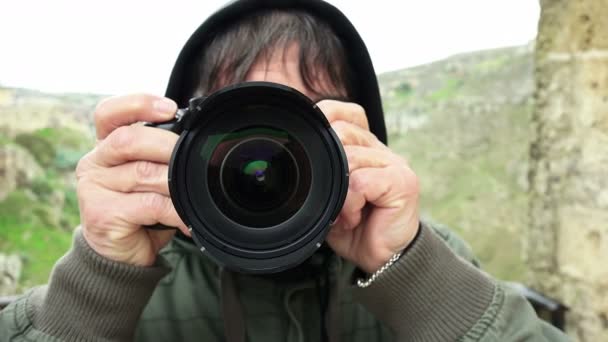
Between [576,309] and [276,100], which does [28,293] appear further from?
[576,309]

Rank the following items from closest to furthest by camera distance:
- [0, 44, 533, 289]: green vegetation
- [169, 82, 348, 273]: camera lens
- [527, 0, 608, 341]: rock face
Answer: [169, 82, 348, 273]: camera lens < [527, 0, 608, 341]: rock face < [0, 44, 533, 289]: green vegetation

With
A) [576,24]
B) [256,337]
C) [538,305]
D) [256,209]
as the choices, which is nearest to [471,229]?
[538,305]

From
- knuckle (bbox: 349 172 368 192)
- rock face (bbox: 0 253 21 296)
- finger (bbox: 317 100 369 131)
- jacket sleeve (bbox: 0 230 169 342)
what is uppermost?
finger (bbox: 317 100 369 131)

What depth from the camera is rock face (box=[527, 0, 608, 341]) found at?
3.51ft

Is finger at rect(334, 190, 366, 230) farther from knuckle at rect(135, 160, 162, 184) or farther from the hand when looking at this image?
knuckle at rect(135, 160, 162, 184)

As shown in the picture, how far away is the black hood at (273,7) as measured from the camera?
2.76 feet

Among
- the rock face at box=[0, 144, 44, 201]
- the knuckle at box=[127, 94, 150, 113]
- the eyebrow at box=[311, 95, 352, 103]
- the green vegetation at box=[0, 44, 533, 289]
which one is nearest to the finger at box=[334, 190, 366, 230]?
the eyebrow at box=[311, 95, 352, 103]

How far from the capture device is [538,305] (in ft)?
3.91

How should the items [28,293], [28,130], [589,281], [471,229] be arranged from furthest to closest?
[471,229], [28,130], [589,281], [28,293]

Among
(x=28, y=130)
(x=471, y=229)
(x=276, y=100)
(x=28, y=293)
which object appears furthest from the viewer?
(x=471, y=229)

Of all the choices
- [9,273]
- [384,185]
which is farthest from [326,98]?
[9,273]

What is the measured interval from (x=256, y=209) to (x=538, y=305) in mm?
873

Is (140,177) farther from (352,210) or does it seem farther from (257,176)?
(352,210)

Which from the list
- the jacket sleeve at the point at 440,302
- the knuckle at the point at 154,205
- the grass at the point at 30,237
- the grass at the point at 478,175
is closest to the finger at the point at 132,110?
the knuckle at the point at 154,205
